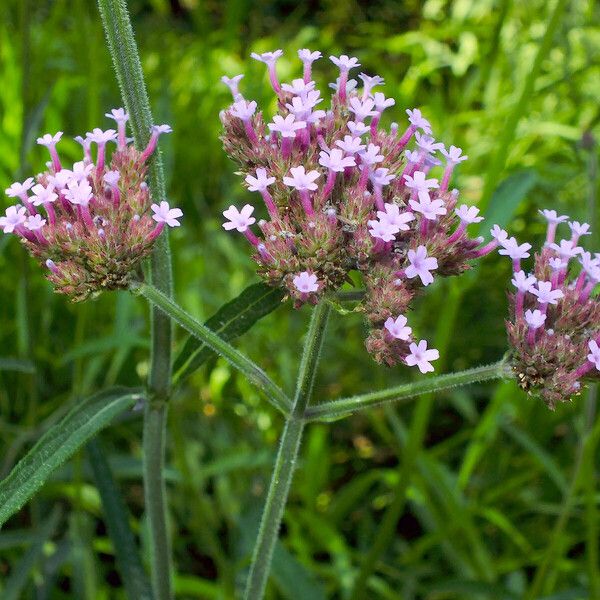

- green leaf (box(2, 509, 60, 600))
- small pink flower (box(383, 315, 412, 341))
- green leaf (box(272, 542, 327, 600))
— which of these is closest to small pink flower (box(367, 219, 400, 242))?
small pink flower (box(383, 315, 412, 341))

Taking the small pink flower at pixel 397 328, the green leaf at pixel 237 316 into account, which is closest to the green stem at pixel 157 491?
the green leaf at pixel 237 316

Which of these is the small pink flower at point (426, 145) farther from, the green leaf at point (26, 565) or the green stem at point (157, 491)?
the green leaf at point (26, 565)

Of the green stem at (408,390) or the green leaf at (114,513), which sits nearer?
the green stem at (408,390)

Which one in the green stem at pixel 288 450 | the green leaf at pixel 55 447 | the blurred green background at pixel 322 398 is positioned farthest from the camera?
the blurred green background at pixel 322 398

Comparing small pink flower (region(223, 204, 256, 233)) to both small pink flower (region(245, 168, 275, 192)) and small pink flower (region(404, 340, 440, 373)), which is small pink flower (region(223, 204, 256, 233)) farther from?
small pink flower (region(404, 340, 440, 373))

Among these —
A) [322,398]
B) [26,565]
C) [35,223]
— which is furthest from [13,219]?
[322,398]

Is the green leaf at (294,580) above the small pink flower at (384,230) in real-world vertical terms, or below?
below

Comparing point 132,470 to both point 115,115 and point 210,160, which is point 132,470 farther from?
point 210,160

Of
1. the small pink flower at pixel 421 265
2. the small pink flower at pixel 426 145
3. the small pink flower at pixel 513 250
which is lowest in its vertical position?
the small pink flower at pixel 421 265
